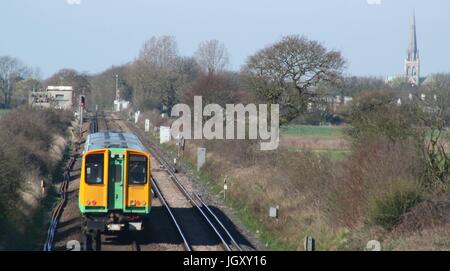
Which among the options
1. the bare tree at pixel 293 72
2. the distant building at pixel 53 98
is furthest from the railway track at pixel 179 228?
the distant building at pixel 53 98

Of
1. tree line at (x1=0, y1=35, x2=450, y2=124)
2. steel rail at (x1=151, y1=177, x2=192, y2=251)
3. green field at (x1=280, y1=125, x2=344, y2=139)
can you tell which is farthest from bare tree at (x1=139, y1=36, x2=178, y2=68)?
steel rail at (x1=151, y1=177, x2=192, y2=251)

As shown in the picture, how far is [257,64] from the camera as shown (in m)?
37.2

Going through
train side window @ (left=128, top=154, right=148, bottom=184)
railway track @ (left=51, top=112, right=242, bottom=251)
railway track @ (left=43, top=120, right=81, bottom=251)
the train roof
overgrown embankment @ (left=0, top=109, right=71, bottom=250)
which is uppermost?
the train roof

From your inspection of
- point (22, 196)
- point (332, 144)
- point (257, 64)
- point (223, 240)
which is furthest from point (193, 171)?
point (223, 240)

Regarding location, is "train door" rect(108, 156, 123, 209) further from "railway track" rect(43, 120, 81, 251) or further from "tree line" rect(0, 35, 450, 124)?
"tree line" rect(0, 35, 450, 124)

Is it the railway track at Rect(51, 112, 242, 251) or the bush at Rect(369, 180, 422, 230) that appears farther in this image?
the railway track at Rect(51, 112, 242, 251)

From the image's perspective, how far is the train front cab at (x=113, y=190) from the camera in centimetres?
1805

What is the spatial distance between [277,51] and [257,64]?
3.97ft

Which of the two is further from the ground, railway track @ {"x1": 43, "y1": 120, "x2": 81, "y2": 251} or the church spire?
the church spire

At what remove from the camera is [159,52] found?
87.2 metres

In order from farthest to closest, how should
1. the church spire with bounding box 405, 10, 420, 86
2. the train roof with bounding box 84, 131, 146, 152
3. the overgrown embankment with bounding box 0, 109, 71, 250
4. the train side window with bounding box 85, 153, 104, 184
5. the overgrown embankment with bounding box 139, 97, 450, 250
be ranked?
the church spire with bounding box 405, 10, 420, 86 < the train roof with bounding box 84, 131, 146, 152 < the train side window with bounding box 85, 153, 104, 184 < the overgrown embankment with bounding box 0, 109, 71, 250 < the overgrown embankment with bounding box 139, 97, 450, 250

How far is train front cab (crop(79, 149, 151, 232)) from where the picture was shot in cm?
1805

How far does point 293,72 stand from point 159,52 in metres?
52.3

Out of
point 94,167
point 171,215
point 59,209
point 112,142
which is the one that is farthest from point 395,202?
point 59,209
